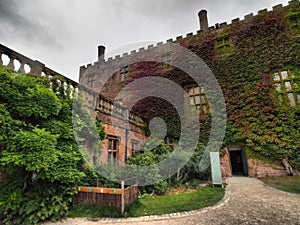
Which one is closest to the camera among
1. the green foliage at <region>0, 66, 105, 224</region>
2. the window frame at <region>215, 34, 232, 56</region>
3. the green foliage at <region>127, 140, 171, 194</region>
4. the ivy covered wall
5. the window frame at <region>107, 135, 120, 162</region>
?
the green foliage at <region>0, 66, 105, 224</region>

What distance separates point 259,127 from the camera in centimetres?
887

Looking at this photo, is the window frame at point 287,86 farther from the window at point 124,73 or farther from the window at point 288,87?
the window at point 124,73

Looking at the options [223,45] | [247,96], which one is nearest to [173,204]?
[247,96]

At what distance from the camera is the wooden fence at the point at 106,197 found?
371 cm

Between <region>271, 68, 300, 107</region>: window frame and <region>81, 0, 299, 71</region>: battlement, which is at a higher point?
<region>81, 0, 299, 71</region>: battlement

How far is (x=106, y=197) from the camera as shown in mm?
3816

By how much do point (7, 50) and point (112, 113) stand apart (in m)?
3.82

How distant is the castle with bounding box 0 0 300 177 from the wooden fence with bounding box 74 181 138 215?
217 centimetres

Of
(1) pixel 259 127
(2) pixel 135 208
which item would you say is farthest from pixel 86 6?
(1) pixel 259 127

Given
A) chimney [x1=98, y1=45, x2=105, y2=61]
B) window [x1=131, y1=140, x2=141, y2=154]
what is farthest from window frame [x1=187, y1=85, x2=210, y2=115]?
chimney [x1=98, y1=45, x2=105, y2=61]

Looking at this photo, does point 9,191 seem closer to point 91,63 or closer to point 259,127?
point 259,127

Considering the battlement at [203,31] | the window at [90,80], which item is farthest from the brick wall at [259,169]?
the window at [90,80]

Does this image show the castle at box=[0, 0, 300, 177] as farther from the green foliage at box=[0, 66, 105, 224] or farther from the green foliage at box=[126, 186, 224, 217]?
the green foliage at box=[126, 186, 224, 217]

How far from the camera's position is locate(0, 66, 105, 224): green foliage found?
10.4 feet
